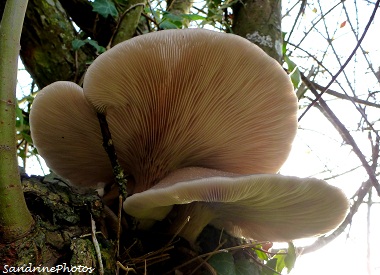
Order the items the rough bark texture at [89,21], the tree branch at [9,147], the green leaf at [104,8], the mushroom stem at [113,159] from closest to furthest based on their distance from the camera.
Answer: the tree branch at [9,147] → the mushroom stem at [113,159] → the green leaf at [104,8] → the rough bark texture at [89,21]

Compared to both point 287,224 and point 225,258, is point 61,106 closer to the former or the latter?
point 225,258

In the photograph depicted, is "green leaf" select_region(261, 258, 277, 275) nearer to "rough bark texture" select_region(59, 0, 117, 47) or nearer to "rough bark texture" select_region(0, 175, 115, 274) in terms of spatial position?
"rough bark texture" select_region(0, 175, 115, 274)

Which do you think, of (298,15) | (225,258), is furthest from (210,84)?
(298,15)

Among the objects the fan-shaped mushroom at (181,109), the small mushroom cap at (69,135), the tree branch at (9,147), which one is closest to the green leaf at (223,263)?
the fan-shaped mushroom at (181,109)

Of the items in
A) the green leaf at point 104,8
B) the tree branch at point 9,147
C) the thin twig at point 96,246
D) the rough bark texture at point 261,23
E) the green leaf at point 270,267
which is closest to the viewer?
the tree branch at point 9,147

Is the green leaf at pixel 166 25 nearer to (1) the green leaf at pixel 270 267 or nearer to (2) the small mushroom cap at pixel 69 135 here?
(2) the small mushroom cap at pixel 69 135

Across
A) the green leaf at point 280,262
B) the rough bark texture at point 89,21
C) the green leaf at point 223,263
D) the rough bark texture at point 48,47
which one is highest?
the rough bark texture at point 89,21

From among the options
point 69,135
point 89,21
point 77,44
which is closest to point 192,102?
point 69,135
